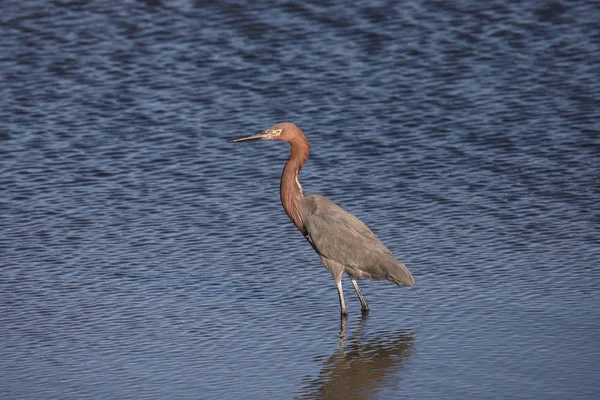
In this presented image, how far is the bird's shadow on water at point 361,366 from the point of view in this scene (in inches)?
272

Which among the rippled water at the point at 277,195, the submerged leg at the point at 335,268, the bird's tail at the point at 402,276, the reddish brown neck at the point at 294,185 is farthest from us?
the reddish brown neck at the point at 294,185

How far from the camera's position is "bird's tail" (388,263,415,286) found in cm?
848

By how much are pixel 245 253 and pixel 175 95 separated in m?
4.45

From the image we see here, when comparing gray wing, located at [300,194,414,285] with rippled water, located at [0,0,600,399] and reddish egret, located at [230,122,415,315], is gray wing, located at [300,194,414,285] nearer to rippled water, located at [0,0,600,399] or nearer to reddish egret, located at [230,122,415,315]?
reddish egret, located at [230,122,415,315]

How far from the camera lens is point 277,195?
11078 mm

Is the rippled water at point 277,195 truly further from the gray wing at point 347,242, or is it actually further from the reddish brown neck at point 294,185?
the reddish brown neck at point 294,185

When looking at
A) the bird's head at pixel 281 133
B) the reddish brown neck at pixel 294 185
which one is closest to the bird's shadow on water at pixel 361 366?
the reddish brown neck at pixel 294 185

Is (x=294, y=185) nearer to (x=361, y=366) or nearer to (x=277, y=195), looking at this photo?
(x=277, y=195)

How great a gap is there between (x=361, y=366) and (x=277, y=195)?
3903mm

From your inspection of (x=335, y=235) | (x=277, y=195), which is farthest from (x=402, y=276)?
(x=277, y=195)

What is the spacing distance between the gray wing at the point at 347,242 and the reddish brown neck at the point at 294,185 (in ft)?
0.28

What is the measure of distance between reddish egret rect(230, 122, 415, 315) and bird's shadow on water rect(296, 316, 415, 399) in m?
0.59

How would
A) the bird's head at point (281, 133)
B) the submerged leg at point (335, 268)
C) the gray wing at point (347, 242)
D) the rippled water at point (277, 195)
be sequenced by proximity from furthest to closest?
the bird's head at point (281, 133)
the submerged leg at point (335, 268)
the gray wing at point (347, 242)
the rippled water at point (277, 195)

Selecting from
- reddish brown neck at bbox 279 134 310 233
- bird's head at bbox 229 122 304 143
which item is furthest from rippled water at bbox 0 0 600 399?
bird's head at bbox 229 122 304 143
